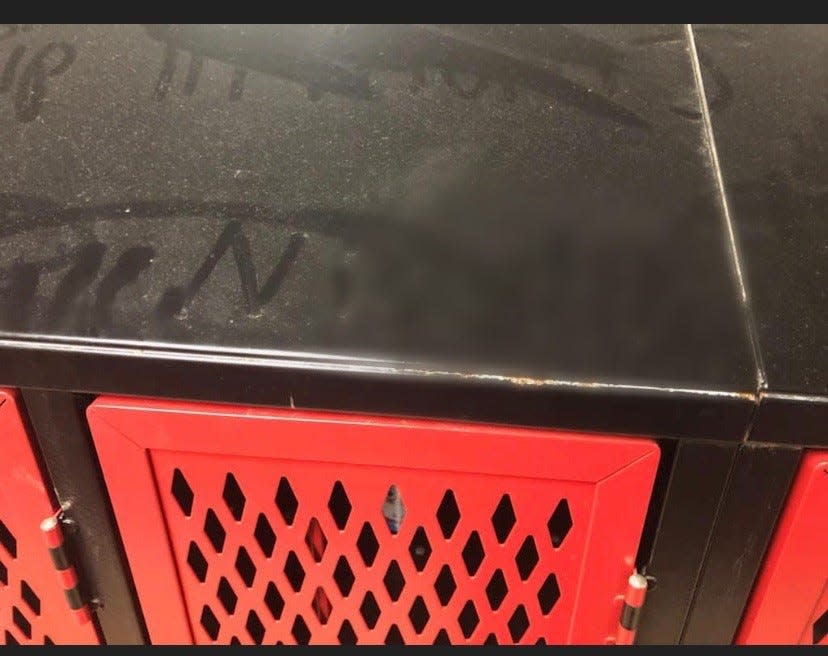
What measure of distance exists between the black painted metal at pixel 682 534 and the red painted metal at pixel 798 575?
0.20 feet

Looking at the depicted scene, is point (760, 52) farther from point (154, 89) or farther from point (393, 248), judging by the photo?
point (154, 89)

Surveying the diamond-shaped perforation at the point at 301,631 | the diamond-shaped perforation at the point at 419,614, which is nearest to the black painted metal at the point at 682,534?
the diamond-shaped perforation at the point at 419,614

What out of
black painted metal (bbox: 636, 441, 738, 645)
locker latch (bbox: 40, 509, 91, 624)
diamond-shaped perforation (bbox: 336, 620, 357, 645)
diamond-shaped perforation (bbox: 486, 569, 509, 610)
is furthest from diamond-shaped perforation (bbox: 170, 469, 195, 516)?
black painted metal (bbox: 636, 441, 738, 645)

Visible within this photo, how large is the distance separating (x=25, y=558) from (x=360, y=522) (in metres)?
0.34

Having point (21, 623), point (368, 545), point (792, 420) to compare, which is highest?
point (792, 420)

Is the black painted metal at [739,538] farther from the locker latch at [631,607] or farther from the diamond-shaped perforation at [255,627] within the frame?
the diamond-shaped perforation at [255,627]

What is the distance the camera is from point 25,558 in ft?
2.96

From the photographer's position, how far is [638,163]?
0.89 metres

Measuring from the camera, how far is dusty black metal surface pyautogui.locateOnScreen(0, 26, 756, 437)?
735 mm

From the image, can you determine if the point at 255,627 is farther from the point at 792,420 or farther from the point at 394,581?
the point at 792,420

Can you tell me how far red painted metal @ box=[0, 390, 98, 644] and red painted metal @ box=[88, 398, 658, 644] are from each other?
0.07 metres

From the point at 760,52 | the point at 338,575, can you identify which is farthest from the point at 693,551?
the point at 760,52

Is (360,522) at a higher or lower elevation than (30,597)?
higher

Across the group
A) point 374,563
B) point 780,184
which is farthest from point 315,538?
point 780,184
